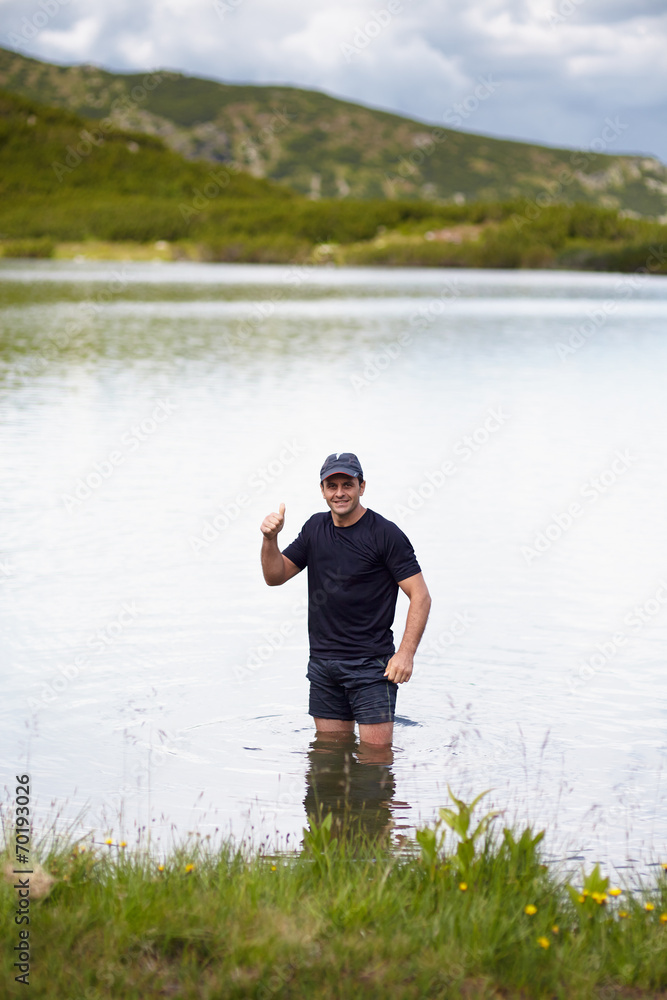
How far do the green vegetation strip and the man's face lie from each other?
6.26ft

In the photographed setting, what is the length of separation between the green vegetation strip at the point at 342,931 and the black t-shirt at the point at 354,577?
1.71m

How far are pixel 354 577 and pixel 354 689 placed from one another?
636 millimetres

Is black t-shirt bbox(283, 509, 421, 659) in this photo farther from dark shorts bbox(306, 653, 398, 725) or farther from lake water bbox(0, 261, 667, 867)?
lake water bbox(0, 261, 667, 867)

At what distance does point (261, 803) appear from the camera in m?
6.58

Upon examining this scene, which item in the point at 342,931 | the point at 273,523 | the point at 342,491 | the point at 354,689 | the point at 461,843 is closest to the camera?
the point at 342,931

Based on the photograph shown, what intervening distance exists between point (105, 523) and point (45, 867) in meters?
8.92

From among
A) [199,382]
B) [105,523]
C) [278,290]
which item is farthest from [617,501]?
[278,290]

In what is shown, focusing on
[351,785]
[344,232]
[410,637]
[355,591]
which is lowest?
[351,785]

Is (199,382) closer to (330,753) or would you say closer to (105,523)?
(105,523)

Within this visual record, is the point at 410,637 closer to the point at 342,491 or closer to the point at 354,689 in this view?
the point at 354,689

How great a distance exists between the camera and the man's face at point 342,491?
6.28 m

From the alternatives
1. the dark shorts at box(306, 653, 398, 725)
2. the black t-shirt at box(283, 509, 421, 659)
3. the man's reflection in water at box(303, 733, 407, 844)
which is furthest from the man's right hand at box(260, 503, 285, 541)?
the man's reflection in water at box(303, 733, 407, 844)

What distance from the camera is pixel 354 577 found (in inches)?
255

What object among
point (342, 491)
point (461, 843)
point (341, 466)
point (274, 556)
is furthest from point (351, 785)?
point (461, 843)
